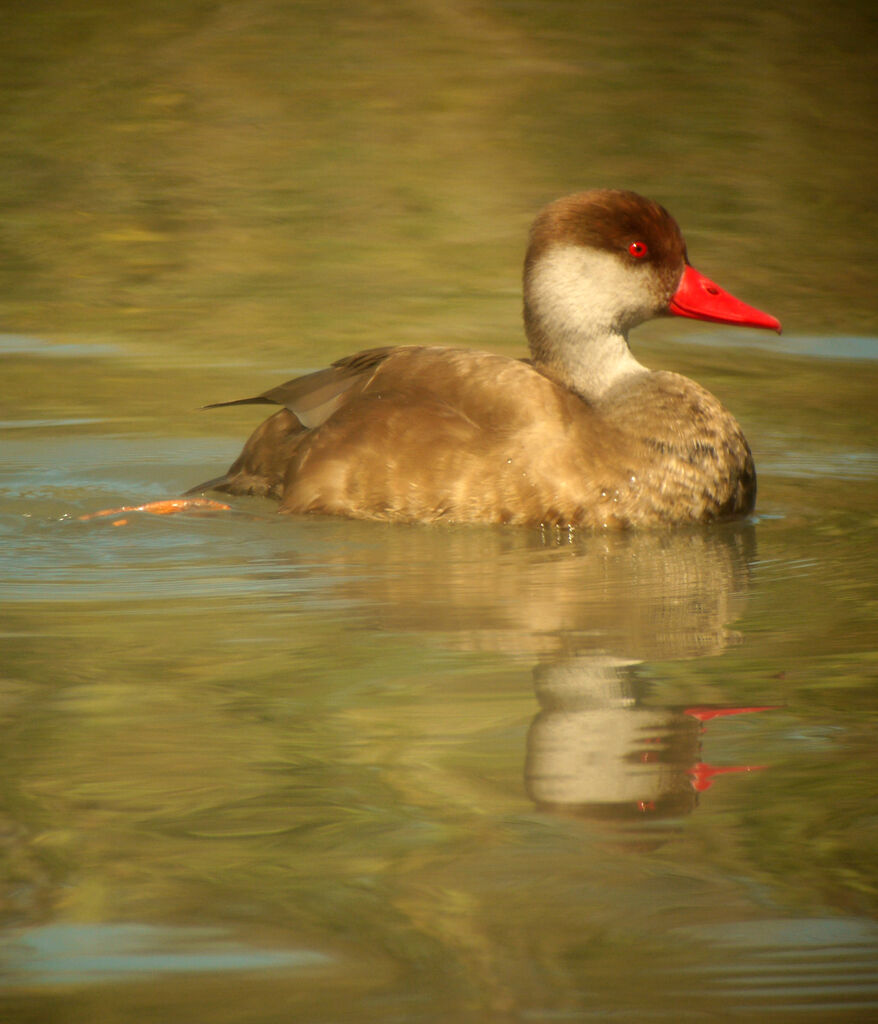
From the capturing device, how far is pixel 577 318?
6379 millimetres

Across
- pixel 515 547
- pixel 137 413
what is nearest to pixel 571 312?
pixel 515 547

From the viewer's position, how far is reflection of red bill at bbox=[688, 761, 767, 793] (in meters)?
3.49

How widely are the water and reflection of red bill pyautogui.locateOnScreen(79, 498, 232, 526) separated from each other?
0.11 m

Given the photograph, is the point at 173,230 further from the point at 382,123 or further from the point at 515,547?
the point at 515,547

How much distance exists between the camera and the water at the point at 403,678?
2793 mm

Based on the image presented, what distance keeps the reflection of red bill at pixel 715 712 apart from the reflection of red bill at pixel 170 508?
2.82m

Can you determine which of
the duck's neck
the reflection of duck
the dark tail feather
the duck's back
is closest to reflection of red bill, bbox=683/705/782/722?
the reflection of duck

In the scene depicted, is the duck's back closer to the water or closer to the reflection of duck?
the water

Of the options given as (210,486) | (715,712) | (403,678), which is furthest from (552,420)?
(715,712)

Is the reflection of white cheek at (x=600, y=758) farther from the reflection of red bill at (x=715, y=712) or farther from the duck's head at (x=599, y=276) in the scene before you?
the duck's head at (x=599, y=276)

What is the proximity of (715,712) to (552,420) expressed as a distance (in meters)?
2.16

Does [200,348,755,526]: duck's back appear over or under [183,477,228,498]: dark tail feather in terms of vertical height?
over

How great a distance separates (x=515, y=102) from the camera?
15.1m

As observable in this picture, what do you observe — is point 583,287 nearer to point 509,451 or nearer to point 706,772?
point 509,451
